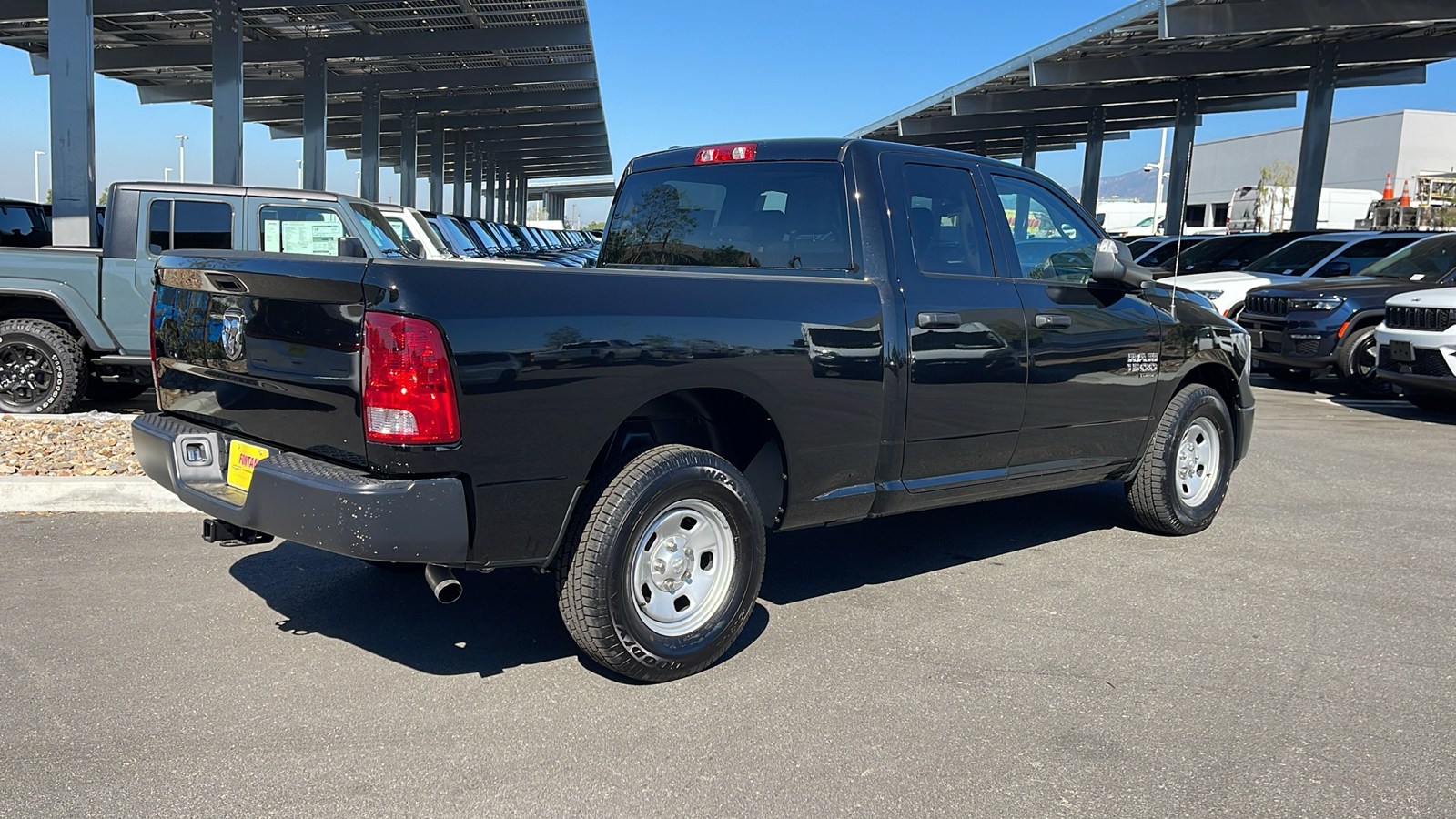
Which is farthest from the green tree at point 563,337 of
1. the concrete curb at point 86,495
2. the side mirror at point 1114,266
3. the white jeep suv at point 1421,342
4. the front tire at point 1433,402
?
the front tire at point 1433,402

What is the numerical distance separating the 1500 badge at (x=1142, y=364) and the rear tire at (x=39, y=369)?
306 inches

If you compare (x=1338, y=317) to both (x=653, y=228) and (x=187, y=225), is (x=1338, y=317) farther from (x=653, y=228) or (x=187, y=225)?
(x=187, y=225)

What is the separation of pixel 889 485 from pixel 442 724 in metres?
2.05

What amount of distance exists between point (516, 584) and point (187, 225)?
580cm

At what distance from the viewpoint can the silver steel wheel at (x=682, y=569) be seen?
162 inches

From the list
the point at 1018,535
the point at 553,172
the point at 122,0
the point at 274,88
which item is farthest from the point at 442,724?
the point at 553,172

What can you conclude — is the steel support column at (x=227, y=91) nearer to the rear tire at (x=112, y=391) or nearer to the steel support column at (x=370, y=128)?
the rear tire at (x=112, y=391)

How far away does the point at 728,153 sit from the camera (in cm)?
538

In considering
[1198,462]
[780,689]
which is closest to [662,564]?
[780,689]

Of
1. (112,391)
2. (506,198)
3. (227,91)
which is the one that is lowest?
(112,391)

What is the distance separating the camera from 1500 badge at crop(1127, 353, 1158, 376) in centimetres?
594

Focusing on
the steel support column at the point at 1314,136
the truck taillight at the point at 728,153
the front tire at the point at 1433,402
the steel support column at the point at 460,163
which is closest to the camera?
the truck taillight at the point at 728,153

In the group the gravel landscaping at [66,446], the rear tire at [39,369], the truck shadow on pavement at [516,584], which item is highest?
the rear tire at [39,369]

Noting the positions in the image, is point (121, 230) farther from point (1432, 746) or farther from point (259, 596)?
point (1432, 746)
